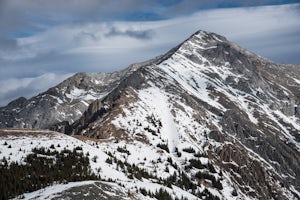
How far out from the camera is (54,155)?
90.8m

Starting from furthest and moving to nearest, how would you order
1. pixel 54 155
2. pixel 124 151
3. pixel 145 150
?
pixel 145 150
pixel 124 151
pixel 54 155

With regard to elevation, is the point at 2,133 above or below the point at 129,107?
above

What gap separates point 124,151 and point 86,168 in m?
48.4

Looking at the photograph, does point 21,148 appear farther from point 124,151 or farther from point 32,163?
point 124,151

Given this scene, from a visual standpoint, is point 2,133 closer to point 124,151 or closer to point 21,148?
point 21,148

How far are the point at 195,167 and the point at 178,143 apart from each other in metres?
24.2

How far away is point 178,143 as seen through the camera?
635 feet

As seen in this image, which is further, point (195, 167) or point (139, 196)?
point (195, 167)

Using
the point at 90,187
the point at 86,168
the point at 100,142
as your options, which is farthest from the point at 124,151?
the point at 90,187

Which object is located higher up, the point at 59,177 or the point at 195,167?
the point at 59,177

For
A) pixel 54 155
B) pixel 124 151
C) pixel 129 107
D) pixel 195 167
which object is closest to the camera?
pixel 54 155

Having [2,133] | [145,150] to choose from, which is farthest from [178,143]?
[2,133]

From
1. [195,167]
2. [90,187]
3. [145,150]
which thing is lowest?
[195,167]

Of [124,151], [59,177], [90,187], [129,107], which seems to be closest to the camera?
[90,187]
